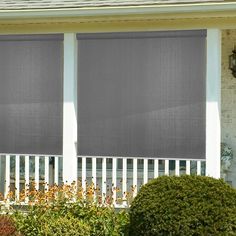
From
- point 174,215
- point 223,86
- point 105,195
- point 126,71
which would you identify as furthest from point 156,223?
point 223,86

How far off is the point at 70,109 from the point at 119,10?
1.73 meters

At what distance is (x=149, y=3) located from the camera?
1039 centimetres

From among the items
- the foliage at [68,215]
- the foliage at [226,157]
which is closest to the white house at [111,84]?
the foliage at [68,215]

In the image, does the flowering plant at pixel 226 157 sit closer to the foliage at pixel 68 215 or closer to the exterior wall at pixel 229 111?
the exterior wall at pixel 229 111

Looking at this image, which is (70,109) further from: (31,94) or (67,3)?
(67,3)

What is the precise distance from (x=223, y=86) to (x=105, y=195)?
3307 mm

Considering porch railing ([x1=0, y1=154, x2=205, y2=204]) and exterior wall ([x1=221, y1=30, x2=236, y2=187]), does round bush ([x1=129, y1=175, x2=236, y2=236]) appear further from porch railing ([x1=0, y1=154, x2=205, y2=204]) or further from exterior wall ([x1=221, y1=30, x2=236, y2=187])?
exterior wall ([x1=221, y1=30, x2=236, y2=187])

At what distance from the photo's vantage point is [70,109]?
1091 cm

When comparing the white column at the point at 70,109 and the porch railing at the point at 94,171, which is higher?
the white column at the point at 70,109

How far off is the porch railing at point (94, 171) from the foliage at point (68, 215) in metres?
0.34

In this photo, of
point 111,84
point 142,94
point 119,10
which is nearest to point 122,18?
point 119,10

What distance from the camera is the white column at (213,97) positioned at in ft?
34.1

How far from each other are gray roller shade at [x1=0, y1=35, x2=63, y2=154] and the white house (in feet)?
0.05

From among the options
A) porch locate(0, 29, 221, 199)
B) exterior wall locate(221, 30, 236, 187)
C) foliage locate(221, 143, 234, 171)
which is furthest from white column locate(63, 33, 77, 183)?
exterior wall locate(221, 30, 236, 187)
